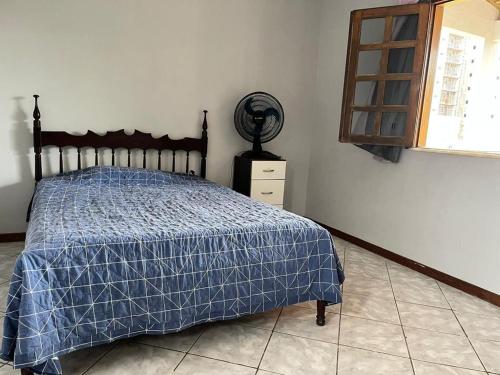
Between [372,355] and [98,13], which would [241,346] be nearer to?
[372,355]

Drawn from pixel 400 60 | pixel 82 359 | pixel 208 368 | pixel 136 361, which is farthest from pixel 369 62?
pixel 82 359

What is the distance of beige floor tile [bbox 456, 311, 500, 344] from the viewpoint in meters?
1.99

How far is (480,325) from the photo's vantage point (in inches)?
Result: 82.6

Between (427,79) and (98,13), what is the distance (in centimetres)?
270

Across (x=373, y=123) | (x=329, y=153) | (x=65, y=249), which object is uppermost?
(x=373, y=123)

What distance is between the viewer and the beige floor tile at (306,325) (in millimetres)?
1903

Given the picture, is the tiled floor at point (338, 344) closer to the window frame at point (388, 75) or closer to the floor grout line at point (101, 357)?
the floor grout line at point (101, 357)

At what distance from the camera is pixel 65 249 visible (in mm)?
1404

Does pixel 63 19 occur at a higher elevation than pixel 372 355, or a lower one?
higher

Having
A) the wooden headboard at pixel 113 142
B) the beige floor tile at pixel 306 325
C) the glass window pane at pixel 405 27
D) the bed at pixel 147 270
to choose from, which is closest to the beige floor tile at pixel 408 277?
the beige floor tile at pixel 306 325

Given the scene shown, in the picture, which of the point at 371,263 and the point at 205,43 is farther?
the point at 205,43

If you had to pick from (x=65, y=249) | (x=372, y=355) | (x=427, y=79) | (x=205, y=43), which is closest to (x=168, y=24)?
(x=205, y=43)

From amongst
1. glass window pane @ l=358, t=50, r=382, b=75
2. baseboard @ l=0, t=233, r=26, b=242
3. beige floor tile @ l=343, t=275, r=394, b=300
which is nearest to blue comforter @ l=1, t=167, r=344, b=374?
beige floor tile @ l=343, t=275, r=394, b=300

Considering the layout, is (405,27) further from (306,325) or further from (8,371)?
(8,371)
